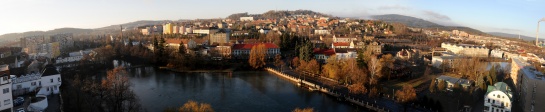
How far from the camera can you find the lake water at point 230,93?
8203 millimetres

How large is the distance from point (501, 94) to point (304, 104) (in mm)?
4203

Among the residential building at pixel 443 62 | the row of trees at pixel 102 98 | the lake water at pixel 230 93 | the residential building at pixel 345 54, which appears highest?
the residential building at pixel 345 54

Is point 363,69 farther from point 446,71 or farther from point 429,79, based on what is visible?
point 446,71

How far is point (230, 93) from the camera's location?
9.60m

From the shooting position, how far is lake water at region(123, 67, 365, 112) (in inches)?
323

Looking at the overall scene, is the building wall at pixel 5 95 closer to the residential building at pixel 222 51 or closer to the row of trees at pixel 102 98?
the row of trees at pixel 102 98

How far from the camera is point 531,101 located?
724 centimetres

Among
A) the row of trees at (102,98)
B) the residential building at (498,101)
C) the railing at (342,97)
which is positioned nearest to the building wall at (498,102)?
the residential building at (498,101)

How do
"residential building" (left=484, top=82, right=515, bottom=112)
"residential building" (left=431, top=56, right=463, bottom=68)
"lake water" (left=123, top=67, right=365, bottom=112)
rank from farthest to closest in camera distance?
"residential building" (left=431, top=56, right=463, bottom=68)
"lake water" (left=123, top=67, right=365, bottom=112)
"residential building" (left=484, top=82, right=515, bottom=112)

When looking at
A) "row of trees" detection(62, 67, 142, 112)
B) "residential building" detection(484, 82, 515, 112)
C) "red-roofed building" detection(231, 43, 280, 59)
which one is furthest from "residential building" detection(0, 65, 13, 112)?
"red-roofed building" detection(231, 43, 280, 59)

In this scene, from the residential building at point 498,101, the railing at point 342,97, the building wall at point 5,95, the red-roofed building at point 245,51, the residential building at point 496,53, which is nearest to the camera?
the building wall at point 5,95

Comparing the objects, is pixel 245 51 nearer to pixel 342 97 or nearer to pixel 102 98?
pixel 342 97

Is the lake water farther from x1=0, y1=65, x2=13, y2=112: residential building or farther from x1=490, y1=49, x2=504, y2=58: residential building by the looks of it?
x1=490, y1=49, x2=504, y2=58: residential building

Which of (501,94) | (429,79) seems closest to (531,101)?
(501,94)
